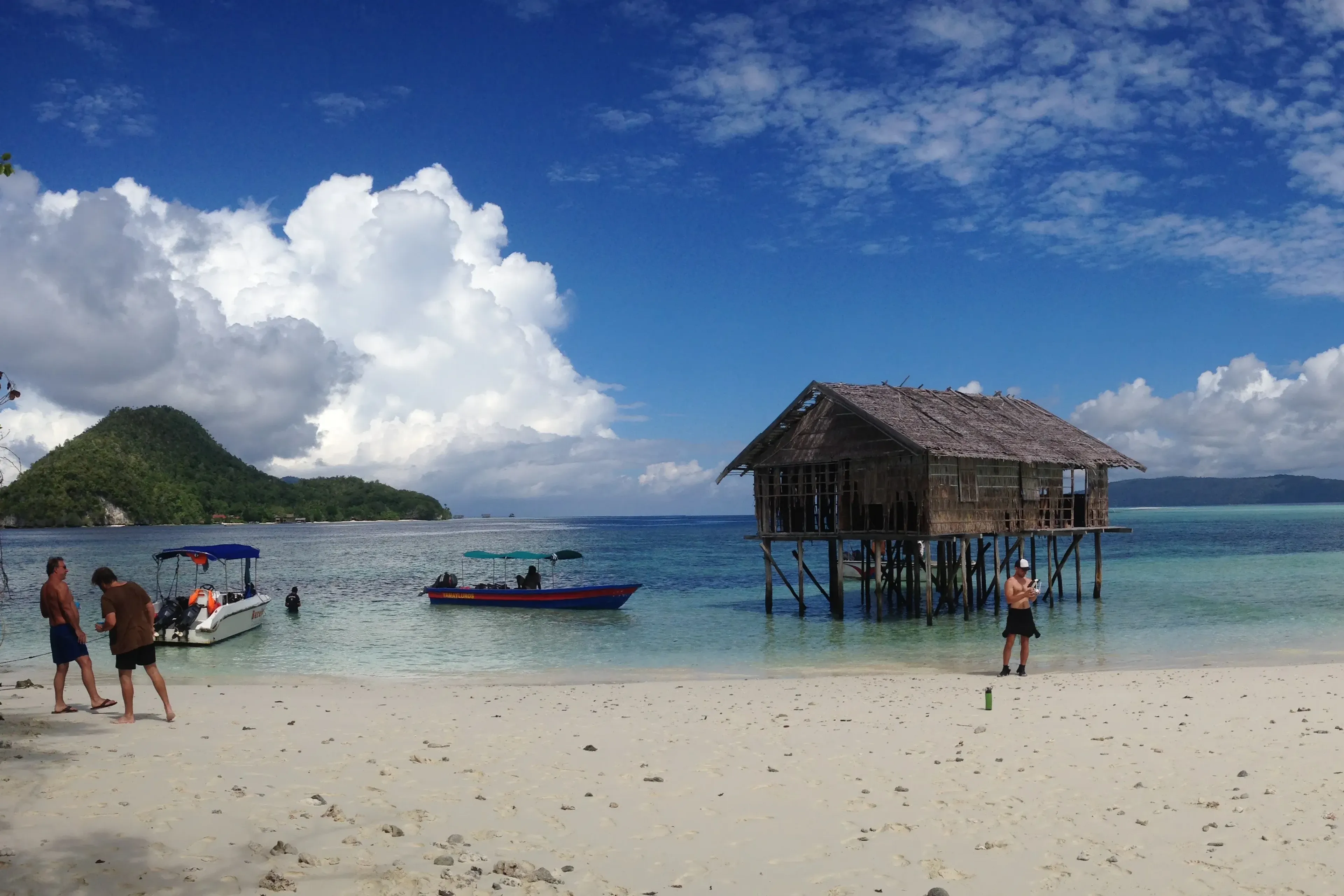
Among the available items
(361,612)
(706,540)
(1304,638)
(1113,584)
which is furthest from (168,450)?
(1304,638)

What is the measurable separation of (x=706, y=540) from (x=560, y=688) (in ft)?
295

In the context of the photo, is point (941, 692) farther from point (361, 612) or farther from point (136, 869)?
point (361, 612)

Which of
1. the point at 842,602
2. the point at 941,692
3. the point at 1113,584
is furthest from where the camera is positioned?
the point at 1113,584

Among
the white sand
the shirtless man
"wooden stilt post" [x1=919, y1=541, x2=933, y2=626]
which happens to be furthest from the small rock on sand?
"wooden stilt post" [x1=919, y1=541, x2=933, y2=626]

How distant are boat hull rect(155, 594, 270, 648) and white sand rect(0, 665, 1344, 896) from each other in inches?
489

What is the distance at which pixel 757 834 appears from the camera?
22.7 feet

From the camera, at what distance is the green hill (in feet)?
501

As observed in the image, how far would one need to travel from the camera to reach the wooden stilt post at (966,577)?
2750 centimetres

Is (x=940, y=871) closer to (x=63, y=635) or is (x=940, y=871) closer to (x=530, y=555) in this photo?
(x=63, y=635)

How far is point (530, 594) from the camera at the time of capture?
108 ft

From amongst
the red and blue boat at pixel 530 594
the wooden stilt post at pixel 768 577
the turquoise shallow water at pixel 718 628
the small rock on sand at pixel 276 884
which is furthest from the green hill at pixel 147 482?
the small rock on sand at pixel 276 884

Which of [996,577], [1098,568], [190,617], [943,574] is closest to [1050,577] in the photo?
[996,577]

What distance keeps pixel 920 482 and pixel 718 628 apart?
7.14 metres

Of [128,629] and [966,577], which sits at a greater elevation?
[128,629]
